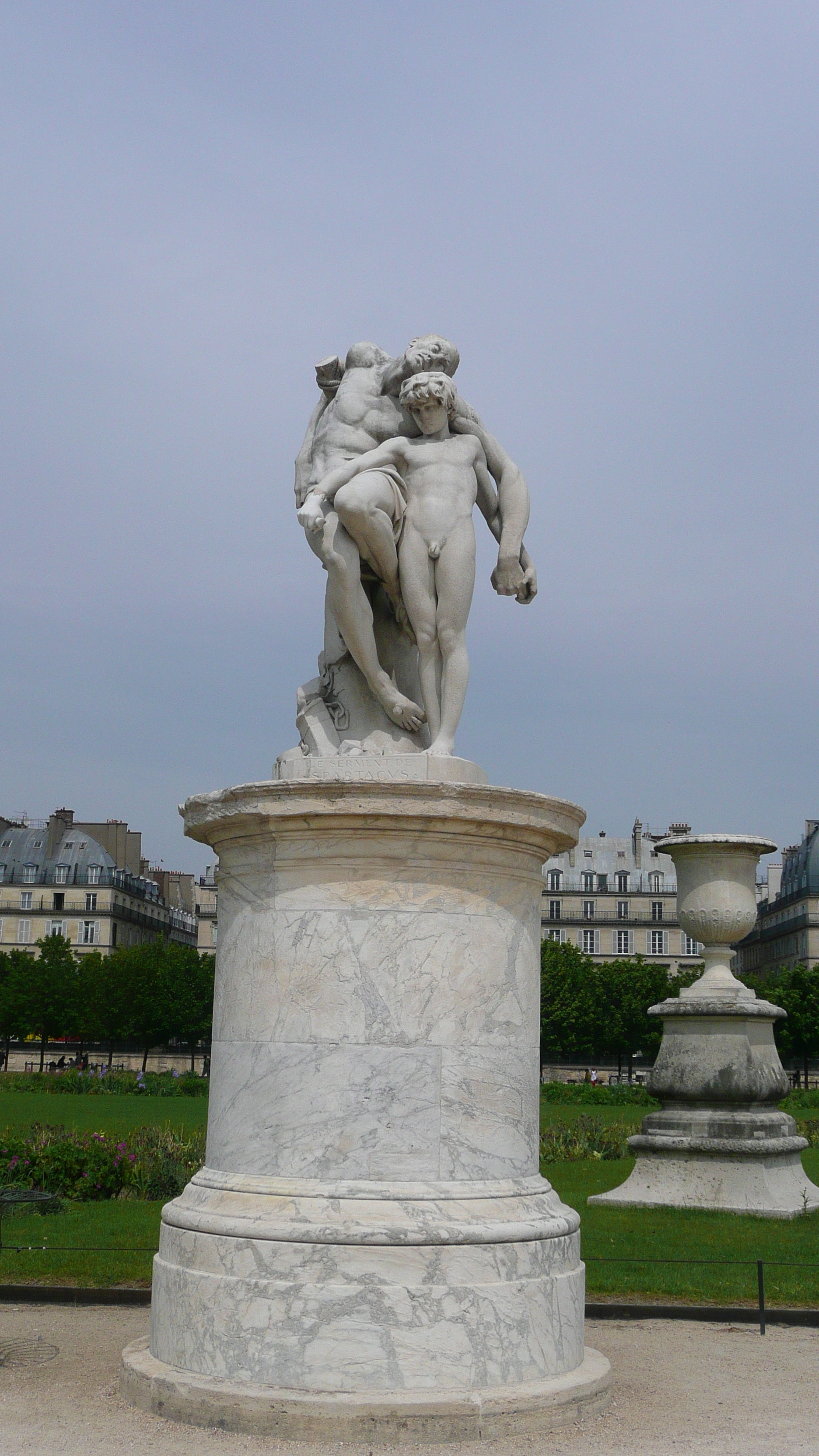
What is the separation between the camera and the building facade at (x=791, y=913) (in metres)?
Result: 80.9

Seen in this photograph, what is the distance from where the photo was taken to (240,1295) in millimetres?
5715

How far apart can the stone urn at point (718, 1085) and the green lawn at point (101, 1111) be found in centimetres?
697

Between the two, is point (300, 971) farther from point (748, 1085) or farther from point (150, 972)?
point (150, 972)

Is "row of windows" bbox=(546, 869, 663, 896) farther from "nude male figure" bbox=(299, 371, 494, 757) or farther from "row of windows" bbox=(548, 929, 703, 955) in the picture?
"nude male figure" bbox=(299, 371, 494, 757)

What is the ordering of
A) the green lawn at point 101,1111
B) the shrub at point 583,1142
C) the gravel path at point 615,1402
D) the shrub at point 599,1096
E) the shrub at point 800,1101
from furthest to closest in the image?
the shrub at point 599,1096 < the shrub at point 800,1101 < the green lawn at point 101,1111 < the shrub at point 583,1142 < the gravel path at point 615,1402

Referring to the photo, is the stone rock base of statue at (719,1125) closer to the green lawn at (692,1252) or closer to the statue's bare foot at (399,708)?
the green lawn at (692,1252)

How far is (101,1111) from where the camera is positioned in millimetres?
25359

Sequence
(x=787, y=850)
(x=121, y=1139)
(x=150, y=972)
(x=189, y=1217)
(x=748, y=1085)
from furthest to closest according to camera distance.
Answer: (x=787, y=850) → (x=150, y=972) → (x=121, y=1139) → (x=748, y=1085) → (x=189, y=1217)

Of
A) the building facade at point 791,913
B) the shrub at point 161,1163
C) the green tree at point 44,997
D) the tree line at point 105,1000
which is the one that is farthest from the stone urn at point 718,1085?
the building facade at point 791,913

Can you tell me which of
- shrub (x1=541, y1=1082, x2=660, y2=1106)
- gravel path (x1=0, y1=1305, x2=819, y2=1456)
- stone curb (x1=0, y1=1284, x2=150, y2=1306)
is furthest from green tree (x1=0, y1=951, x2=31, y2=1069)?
gravel path (x1=0, y1=1305, x2=819, y2=1456)

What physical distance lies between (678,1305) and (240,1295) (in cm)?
385

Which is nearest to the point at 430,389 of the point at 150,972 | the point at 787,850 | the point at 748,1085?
the point at 748,1085

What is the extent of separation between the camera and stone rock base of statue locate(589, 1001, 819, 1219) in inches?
523

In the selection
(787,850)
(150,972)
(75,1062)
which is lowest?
(75,1062)
